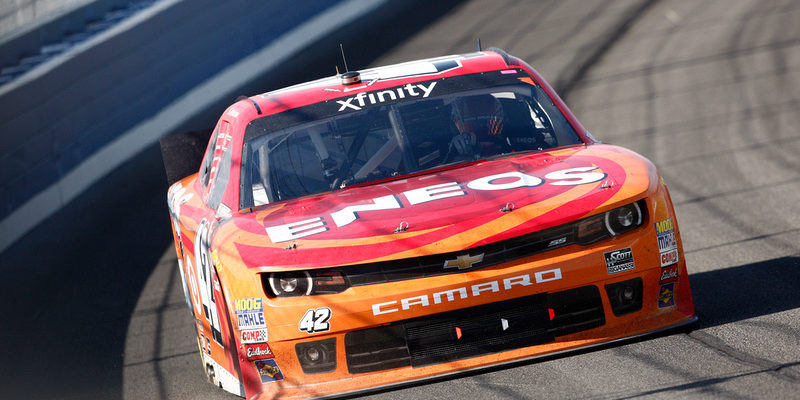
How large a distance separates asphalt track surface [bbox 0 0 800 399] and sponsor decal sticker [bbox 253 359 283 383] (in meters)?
0.62

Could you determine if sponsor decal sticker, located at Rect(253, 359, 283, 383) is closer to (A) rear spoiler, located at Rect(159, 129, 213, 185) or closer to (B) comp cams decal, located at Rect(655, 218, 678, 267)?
(B) comp cams decal, located at Rect(655, 218, 678, 267)

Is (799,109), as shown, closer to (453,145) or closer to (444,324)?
(453,145)

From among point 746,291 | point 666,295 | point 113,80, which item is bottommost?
point 746,291

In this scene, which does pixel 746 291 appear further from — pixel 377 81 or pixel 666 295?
pixel 377 81

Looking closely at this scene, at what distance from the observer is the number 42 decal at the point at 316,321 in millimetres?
4301

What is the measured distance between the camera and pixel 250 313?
441 cm

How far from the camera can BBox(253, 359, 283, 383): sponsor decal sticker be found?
442 centimetres

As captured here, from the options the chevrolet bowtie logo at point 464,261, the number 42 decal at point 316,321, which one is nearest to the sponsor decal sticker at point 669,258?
the chevrolet bowtie logo at point 464,261

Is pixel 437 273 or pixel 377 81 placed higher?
pixel 377 81

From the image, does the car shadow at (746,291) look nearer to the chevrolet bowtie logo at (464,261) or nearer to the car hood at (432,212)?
the car hood at (432,212)

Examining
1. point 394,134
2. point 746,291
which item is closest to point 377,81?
point 394,134

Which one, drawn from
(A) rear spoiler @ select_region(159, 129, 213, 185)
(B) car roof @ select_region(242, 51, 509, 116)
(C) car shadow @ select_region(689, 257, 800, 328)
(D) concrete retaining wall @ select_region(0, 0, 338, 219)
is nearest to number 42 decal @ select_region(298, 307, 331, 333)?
(B) car roof @ select_region(242, 51, 509, 116)

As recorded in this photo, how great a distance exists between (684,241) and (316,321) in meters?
3.96

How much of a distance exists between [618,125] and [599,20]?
7.96 meters
